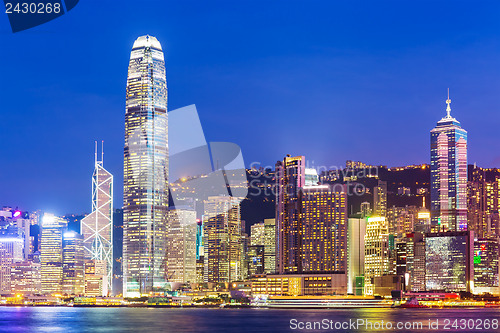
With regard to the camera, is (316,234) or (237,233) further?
(237,233)

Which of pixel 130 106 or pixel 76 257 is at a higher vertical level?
pixel 130 106

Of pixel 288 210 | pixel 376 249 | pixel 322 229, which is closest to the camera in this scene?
pixel 322 229

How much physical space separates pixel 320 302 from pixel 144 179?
6266cm

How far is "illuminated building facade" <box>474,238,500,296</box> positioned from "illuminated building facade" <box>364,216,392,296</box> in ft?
59.2

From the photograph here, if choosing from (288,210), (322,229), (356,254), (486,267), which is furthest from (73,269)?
(486,267)

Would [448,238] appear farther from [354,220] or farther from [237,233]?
[237,233]

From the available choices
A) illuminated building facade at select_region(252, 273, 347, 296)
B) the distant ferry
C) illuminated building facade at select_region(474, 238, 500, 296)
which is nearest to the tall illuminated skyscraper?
illuminated building facade at select_region(252, 273, 347, 296)

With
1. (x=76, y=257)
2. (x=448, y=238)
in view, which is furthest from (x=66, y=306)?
(x=448, y=238)

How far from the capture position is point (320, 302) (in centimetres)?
14562

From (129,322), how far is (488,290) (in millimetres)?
96723

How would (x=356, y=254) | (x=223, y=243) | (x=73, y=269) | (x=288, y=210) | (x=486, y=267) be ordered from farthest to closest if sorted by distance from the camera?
(x=73, y=269) < (x=223, y=243) < (x=486, y=267) < (x=356, y=254) < (x=288, y=210)

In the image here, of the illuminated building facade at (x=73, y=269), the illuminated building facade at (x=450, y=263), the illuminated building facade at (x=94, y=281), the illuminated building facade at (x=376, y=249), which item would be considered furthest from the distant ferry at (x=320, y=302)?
the illuminated building facade at (x=73, y=269)

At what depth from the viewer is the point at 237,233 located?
18800cm

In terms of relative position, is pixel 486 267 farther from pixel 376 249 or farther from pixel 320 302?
pixel 320 302
